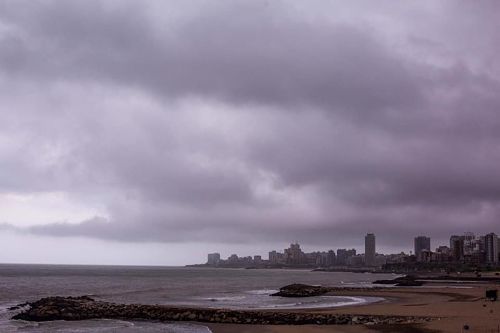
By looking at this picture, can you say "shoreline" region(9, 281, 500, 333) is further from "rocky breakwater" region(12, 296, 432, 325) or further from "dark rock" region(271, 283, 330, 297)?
"dark rock" region(271, 283, 330, 297)

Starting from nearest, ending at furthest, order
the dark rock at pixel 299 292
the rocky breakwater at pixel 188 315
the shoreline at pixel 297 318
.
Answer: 1. the shoreline at pixel 297 318
2. the rocky breakwater at pixel 188 315
3. the dark rock at pixel 299 292

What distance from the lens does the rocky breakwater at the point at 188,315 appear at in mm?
44859

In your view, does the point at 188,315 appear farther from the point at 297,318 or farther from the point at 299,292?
the point at 299,292

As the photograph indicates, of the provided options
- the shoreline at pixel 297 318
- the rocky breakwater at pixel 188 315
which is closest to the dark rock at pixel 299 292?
the rocky breakwater at pixel 188 315

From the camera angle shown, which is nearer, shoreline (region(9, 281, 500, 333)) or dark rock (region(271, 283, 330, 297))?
shoreline (region(9, 281, 500, 333))

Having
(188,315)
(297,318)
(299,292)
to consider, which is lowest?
(299,292)

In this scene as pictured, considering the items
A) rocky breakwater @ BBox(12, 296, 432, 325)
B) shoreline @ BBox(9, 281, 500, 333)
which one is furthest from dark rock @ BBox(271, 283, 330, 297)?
shoreline @ BBox(9, 281, 500, 333)

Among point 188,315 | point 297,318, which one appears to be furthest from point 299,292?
point 297,318

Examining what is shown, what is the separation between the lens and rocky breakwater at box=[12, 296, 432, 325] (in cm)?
4486

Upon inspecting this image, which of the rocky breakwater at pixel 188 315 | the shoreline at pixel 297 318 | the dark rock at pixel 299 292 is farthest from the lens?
the dark rock at pixel 299 292

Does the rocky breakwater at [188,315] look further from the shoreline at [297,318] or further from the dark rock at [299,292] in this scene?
the dark rock at [299,292]

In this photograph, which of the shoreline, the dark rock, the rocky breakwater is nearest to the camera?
the shoreline

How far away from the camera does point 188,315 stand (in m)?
51.4

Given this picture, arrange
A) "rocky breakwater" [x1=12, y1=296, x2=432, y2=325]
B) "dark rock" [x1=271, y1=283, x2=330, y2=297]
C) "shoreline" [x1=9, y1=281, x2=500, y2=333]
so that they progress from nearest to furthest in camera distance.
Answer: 1. "shoreline" [x1=9, y1=281, x2=500, y2=333]
2. "rocky breakwater" [x1=12, y1=296, x2=432, y2=325]
3. "dark rock" [x1=271, y1=283, x2=330, y2=297]
